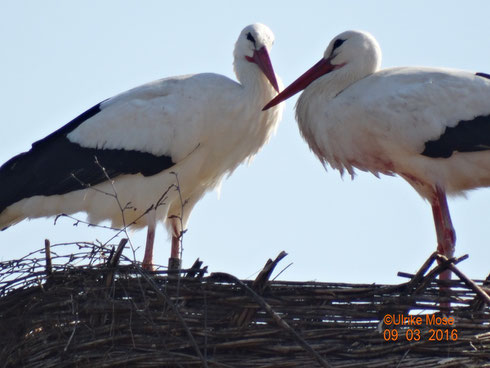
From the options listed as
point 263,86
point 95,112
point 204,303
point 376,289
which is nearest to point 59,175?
point 95,112

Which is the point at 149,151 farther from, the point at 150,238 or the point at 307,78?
the point at 307,78

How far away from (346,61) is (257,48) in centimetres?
67

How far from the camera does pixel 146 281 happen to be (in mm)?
7688

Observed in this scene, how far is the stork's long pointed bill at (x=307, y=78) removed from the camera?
31.8ft

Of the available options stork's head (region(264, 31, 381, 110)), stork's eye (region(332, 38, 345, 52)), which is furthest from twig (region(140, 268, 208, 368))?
stork's eye (region(332, 38, 345, 52))

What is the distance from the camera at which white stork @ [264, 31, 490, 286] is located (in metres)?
8.99

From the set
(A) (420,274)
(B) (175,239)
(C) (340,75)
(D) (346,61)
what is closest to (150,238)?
(B) (175,239)

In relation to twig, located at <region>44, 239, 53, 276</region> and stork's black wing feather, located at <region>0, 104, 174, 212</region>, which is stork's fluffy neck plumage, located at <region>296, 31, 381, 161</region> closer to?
stork's black wing feather, located at <region>0, 104, 174, 212</region>

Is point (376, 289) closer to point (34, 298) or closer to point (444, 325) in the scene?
point (444, 325)

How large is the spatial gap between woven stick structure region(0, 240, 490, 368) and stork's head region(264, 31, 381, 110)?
2254 mm

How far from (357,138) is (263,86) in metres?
0.93

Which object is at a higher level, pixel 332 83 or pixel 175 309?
pixel 332 83

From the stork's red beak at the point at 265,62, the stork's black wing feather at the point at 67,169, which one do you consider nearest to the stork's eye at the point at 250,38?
the stork's red beak at the point at 265,62

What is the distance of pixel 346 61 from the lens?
9.69 metres
